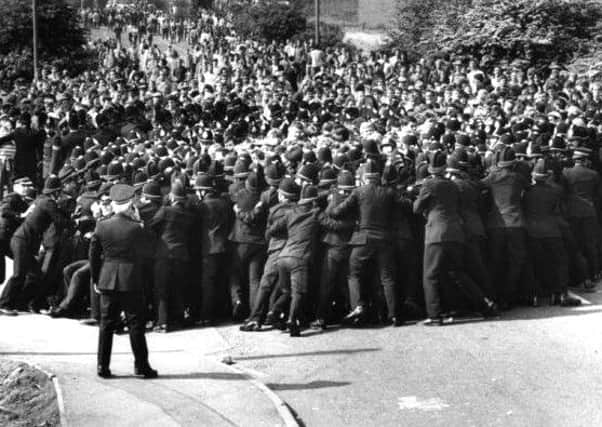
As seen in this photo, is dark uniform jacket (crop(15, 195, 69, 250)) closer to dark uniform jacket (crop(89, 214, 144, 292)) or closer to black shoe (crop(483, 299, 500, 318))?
dark uniform jacket (crop(89, 214, 144, 292))

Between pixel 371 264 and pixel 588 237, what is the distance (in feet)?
11.8

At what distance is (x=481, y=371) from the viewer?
11172 mm

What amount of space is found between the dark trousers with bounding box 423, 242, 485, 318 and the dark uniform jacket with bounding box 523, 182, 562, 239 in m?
1.30

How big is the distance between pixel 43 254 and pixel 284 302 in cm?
377

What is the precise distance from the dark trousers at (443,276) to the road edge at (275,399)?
2.74 m

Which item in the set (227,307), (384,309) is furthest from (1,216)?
(384,309)

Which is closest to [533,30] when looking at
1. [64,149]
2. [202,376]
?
[64,149]

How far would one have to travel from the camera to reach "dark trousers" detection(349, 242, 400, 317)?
13.1 m

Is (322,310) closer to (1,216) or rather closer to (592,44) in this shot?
(1,216)

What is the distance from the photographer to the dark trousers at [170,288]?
44.6ft

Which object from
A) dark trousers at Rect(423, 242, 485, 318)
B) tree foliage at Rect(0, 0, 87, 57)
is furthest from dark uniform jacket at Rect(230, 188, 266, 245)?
tree foliage at Rect(0, 0, 87, 57)

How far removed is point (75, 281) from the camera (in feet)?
46.3

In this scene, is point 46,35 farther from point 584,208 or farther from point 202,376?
point 202,376

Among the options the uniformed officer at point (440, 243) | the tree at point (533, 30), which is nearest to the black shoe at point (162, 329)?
the uniformed officer at point (440, 243)
